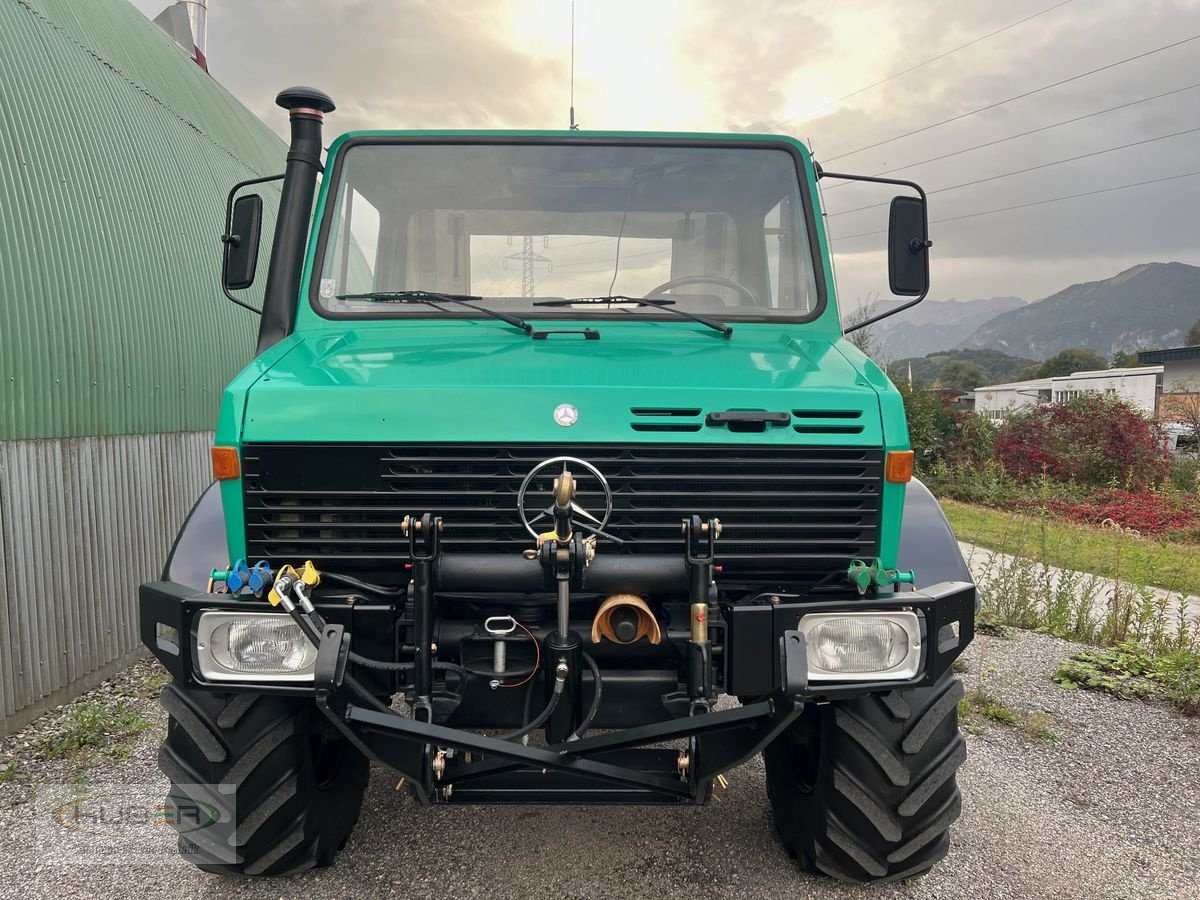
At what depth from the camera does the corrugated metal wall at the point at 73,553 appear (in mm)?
4488

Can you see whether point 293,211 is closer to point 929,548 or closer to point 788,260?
point 788,260

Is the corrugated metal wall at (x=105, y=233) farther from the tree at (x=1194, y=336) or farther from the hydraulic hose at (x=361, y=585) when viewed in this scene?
the tree at (x=1194, y=336)

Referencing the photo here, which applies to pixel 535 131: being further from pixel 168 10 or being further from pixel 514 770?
pixel 168 10

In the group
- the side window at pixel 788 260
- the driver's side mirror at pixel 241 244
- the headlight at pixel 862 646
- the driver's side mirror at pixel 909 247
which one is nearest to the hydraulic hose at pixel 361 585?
the headlight at pixel 862 646

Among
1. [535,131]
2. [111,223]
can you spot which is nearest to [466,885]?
[535,131]

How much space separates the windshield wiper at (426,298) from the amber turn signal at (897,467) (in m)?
1.35

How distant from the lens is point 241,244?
3.54 metres

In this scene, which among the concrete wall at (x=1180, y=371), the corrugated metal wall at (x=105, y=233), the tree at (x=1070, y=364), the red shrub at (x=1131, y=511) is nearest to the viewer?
the corrugated metal wall at (x=105, y=233)

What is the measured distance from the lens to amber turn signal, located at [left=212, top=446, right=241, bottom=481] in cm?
249

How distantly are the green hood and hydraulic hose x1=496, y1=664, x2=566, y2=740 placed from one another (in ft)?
2.20

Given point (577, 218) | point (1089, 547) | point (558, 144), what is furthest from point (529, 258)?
point (1089, 547)

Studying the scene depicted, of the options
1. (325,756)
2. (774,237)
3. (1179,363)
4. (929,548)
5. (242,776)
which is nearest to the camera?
(242,776)

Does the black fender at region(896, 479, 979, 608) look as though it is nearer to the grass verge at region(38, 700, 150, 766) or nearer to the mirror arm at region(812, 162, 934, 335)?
the mirror arm at region(812, 162, 934, 335)

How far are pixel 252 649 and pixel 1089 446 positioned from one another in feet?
67.4
